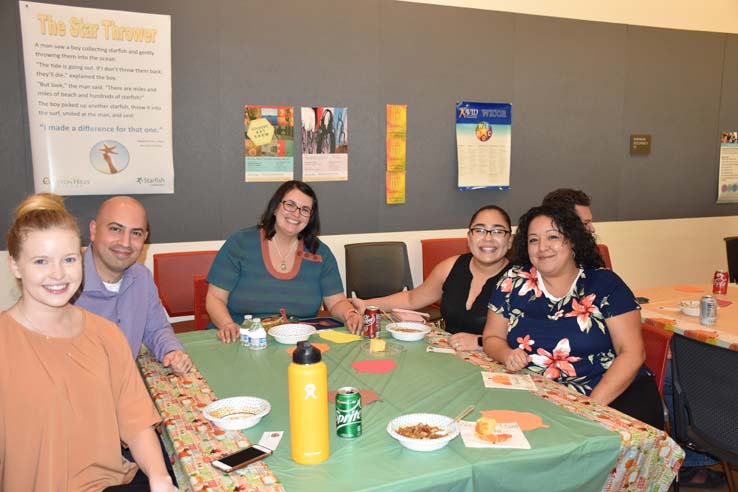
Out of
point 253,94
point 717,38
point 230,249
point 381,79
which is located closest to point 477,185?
point 381,79

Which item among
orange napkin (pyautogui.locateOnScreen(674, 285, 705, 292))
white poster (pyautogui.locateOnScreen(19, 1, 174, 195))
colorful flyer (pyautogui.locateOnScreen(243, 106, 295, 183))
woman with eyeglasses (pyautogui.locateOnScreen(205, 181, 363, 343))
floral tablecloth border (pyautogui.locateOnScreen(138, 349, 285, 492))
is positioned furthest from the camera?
colorful flyer (pyautogui.locateOnScreen(243, 106, 295, 183))

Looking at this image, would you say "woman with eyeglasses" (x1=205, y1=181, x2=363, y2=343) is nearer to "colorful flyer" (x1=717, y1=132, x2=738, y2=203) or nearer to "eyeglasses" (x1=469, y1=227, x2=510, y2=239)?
"eyeglasses" (x1=469, y1=227, x2=510, y2=239)

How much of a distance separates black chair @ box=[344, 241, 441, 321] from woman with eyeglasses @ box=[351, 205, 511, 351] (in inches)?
38.8

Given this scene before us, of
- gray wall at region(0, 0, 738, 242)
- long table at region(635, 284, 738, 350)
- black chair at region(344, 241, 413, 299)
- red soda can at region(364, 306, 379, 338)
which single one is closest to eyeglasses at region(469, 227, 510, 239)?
red soda can at region(364, 306, 379, 338)

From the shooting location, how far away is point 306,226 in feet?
9.63

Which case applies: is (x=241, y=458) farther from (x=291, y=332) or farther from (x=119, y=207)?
(x=119, y=207)

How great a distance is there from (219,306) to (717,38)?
5.65 m

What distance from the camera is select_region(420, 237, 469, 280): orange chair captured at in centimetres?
464

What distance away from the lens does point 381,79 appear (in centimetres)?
449

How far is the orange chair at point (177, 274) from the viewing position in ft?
11.7

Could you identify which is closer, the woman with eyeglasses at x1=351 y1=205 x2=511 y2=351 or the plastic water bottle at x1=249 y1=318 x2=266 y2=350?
the plastic water bottle at x1=249 y1=318 x2=266 y2=350

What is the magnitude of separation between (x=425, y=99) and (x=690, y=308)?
253 cm

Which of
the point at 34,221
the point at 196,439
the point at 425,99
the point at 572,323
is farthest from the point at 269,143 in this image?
the point at 196,439

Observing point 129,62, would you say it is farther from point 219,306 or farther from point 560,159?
point 560,159
